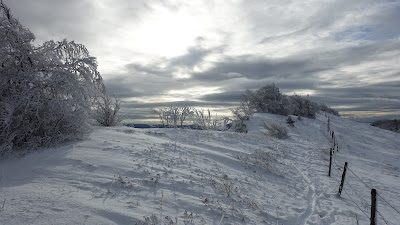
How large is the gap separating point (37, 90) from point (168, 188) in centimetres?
536

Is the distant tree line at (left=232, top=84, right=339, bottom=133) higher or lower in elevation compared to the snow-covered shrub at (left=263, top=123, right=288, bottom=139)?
higher

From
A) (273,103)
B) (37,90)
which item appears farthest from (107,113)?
(273,103)

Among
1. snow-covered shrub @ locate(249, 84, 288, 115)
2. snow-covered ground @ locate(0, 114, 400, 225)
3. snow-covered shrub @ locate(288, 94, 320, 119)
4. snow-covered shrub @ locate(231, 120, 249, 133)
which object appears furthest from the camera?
snow-covered shrub @ locate(288, 94, 320, 119)

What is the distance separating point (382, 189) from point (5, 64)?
14862mm

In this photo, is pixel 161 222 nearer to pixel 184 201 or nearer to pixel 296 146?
pixel 184 201

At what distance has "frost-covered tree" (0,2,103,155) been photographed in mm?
7125

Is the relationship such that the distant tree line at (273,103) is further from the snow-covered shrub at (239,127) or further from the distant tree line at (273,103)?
the snow-covered shrub at (239,127)

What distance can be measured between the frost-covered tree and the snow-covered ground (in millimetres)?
736

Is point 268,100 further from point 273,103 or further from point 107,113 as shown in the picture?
point 107,113

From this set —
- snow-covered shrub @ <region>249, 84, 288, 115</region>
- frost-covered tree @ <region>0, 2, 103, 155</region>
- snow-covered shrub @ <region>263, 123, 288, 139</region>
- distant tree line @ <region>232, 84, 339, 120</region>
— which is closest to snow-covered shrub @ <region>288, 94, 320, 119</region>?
distant tree line @ <region>232, 84, 339, 120</region>

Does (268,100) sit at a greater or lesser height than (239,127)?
greater

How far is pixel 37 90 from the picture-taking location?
757 centimetres

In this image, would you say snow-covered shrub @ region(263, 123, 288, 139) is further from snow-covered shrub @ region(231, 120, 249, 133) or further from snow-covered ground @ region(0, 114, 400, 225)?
snow-covered ground @ region(0, 114, 400, 225)

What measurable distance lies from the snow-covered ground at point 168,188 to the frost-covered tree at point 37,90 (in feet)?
2.42
